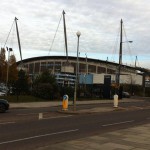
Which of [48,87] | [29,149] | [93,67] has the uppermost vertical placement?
[93,67]

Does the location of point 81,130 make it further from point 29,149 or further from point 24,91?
point 24,91

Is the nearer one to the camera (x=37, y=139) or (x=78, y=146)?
(x=78, y=146)

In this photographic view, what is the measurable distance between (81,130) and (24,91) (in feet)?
118

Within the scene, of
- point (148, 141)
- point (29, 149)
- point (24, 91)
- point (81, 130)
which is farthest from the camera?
point (24, 91)

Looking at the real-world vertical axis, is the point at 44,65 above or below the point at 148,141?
above

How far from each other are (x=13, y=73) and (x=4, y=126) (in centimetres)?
4548

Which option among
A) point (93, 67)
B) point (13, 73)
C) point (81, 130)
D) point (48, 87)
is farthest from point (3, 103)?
point (93, 67)

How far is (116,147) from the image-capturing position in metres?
10.8

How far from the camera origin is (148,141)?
12.4m

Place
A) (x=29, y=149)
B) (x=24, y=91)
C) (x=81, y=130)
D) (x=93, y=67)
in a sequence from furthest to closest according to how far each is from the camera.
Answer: (x=93, y=67), (x=24, y=91), (x=81, y=130), (x=29, y=149)

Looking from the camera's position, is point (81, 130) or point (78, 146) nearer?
point (78, 146)

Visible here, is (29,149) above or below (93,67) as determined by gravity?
below

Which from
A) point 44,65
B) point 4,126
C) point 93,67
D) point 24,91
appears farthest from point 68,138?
point 44,65

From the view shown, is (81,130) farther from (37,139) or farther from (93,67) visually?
(93,67)
